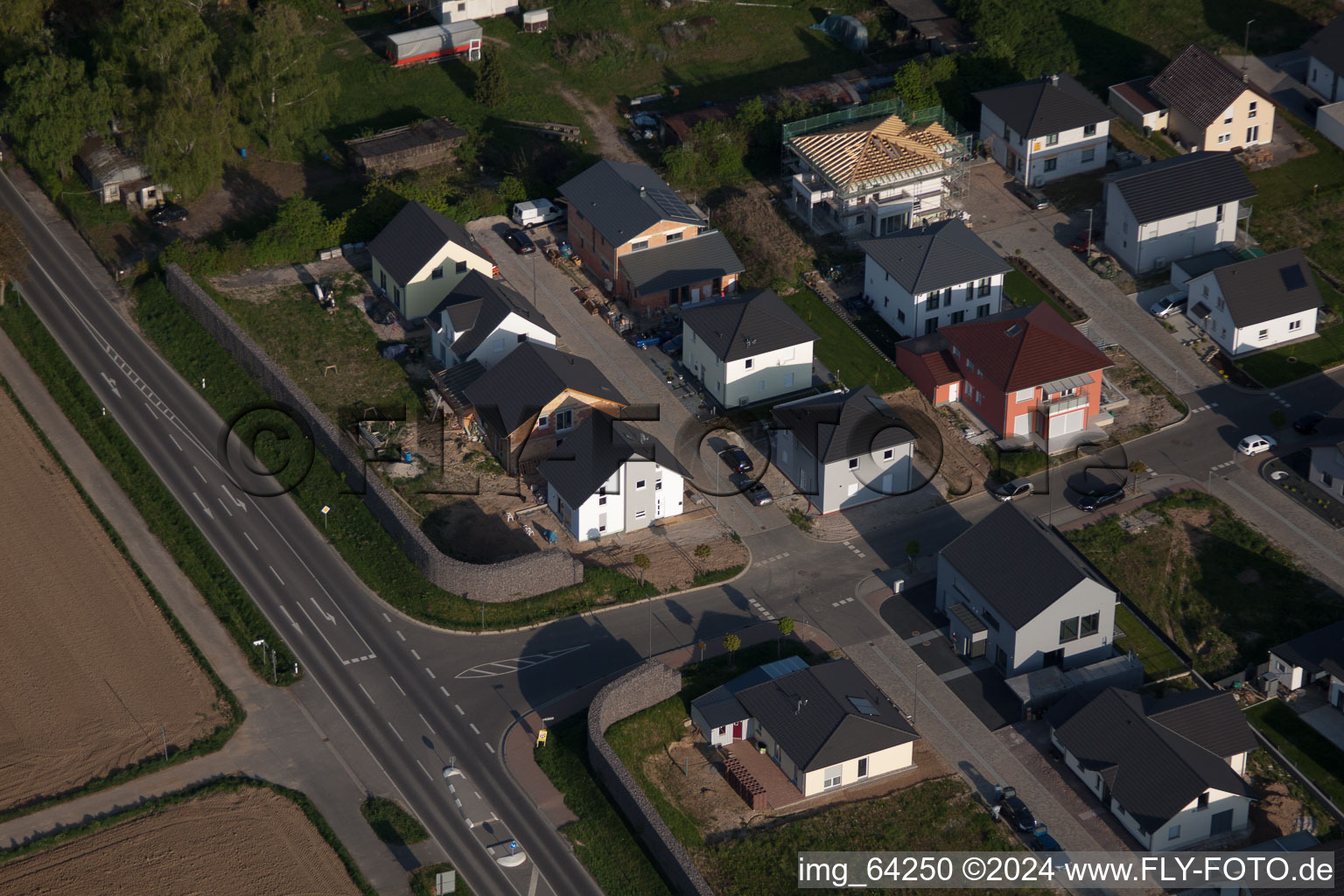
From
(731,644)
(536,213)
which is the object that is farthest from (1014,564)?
(536,213)

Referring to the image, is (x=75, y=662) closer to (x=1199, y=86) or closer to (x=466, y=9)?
(x=466, y=9)

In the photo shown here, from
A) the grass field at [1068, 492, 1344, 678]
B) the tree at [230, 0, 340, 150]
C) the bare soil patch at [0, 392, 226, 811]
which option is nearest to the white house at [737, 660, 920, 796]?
the grass field at [1068, 492, 1344, 678]

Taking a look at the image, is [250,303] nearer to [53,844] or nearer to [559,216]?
[559,216]

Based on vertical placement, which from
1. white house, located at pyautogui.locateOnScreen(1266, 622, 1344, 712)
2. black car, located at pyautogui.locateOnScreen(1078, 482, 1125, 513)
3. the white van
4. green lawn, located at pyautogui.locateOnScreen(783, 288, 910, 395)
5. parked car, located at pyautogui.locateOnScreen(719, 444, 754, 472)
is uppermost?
the white van

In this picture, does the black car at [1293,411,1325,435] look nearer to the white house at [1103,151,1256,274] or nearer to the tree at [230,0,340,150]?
the white house at [1103,151,1256,274]

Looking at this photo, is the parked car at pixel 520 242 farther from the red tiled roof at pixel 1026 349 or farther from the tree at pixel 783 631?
the tree at pixel 783 631

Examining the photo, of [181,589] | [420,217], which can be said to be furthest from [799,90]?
[181,589]
